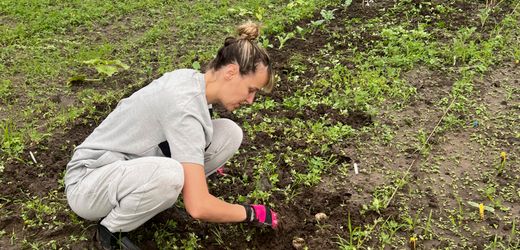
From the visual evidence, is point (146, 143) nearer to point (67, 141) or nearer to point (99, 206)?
point (99, 206)

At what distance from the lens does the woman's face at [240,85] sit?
2.56 m

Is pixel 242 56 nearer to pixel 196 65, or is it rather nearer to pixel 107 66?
pixel 196 65

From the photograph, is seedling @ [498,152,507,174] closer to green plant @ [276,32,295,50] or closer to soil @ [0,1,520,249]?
soil @ [0,1,520,249]

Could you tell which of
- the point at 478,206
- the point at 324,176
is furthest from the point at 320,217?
the point at 478,206

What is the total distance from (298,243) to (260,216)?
11.7 inches

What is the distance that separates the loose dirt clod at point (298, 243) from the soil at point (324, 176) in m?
0.02

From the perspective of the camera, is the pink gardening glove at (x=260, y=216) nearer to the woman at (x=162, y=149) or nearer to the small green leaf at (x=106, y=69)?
the woman at (x=162, y=149)

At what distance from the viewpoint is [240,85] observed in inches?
102

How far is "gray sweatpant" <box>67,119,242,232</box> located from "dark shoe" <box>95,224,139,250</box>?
0.05 m

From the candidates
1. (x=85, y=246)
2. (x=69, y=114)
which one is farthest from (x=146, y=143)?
(x=69, y=114)

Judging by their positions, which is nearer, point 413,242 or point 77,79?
point 413,242

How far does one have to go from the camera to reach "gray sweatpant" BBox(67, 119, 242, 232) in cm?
250

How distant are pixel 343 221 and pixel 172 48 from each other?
273 centimetres

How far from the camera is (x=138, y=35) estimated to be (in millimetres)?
5473
